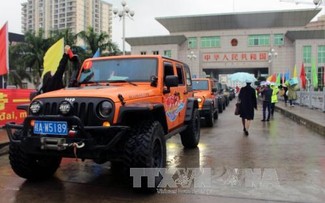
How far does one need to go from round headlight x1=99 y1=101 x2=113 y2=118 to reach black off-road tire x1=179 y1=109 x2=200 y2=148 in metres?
3.62

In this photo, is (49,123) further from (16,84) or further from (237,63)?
(237,63)

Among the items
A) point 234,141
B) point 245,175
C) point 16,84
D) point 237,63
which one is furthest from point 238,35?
point 245,175

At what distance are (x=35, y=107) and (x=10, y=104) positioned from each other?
7234mm

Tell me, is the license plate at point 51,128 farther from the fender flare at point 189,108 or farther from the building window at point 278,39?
the building window at point 278,39

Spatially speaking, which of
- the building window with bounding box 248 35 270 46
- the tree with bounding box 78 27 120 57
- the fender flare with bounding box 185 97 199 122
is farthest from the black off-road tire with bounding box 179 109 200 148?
the building window with bounding box 248 35 270 46

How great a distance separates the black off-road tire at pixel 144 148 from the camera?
4.96m

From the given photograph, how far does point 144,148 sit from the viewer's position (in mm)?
5012

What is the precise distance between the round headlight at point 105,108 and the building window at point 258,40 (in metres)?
61.6

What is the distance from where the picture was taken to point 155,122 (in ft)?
18.2

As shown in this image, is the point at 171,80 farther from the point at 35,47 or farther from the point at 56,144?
the point at 35,47

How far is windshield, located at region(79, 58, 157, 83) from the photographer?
251 inches

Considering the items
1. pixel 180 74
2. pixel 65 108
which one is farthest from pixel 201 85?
pixel 65 108

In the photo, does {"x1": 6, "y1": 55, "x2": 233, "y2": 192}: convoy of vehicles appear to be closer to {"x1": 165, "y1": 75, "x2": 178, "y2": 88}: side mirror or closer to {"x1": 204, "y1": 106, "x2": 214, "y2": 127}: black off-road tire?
{"x1": 165, "y1": 75, "x2": 178, "y2": 88}: side mirror

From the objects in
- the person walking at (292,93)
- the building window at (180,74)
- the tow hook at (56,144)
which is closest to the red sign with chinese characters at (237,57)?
the person walking at (292,93)
